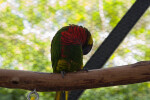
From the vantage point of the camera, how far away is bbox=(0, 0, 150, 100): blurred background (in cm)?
186

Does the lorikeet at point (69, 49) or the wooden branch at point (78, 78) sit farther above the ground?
the lorikeet at point (69, 49)

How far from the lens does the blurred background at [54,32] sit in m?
1.86

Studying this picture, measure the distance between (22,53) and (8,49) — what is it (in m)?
0.14

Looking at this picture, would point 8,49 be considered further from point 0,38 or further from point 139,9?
point 139,9

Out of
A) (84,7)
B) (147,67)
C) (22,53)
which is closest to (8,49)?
(22,53)

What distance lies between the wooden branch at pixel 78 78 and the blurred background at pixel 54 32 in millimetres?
896

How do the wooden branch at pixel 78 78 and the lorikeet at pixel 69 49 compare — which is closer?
the wooden branch at pixel 78 78

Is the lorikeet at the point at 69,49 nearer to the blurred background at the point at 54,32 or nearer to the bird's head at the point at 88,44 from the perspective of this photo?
the bird's head at the point at 88,44

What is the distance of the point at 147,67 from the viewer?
88cm

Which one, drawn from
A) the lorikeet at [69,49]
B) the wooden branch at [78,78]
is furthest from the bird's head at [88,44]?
the wooden branch at [78,78]

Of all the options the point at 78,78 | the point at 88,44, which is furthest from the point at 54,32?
the point at 78,78

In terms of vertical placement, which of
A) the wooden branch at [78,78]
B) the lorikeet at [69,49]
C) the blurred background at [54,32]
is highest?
the blurred background at [54,32]

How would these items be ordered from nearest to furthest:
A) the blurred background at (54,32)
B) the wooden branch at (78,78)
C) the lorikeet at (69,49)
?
the wooden branch at (78,78), the lorikeet at (69,49), the blurred background at (54,32)

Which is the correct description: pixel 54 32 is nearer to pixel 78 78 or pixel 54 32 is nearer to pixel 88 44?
pixel 88 44
